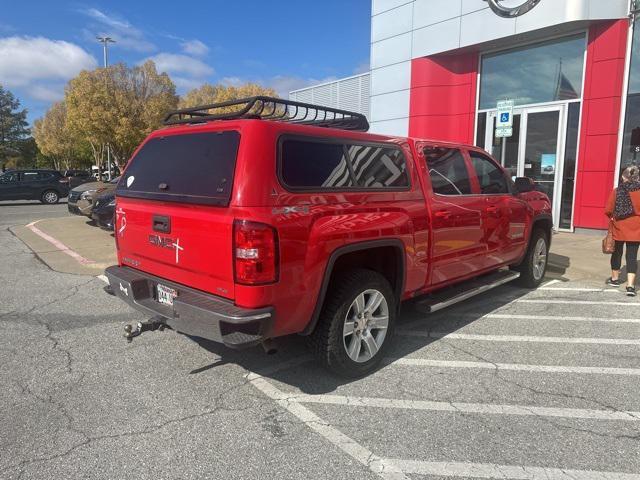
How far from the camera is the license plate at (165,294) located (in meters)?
3.48

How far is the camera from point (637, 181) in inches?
239

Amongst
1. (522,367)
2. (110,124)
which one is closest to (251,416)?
(522,367)

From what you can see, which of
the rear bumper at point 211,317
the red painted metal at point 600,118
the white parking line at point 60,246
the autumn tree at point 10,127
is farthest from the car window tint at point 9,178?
the autumn tree at point 10,127

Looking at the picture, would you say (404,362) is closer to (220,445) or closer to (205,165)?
(220,445)

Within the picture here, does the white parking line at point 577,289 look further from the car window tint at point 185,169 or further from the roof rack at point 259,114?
the car window tint at point 185,169

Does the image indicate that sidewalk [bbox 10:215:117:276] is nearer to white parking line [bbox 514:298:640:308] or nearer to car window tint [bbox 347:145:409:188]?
car window tint [bbox 347:145:409:188]

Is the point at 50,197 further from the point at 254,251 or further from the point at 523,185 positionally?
the point at 254,251

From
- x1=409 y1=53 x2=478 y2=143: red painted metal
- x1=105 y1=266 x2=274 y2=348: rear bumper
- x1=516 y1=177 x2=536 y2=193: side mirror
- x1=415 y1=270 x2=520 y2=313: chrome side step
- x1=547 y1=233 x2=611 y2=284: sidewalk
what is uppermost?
x1=409 y1=53 x2=478 y2=143: red painted metal

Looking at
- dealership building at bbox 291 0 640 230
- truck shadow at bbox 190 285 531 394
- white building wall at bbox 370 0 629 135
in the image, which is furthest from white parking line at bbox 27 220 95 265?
white building wall at bbox 370 0 629 135

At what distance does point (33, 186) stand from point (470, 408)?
23.7 meters

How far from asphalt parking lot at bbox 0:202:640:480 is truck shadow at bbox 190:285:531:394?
0.02 metres

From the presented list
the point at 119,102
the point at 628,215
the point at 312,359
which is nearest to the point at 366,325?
the point at 312,359

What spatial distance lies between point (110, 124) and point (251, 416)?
31281 millimetres

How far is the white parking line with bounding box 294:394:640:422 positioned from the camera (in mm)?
3234
